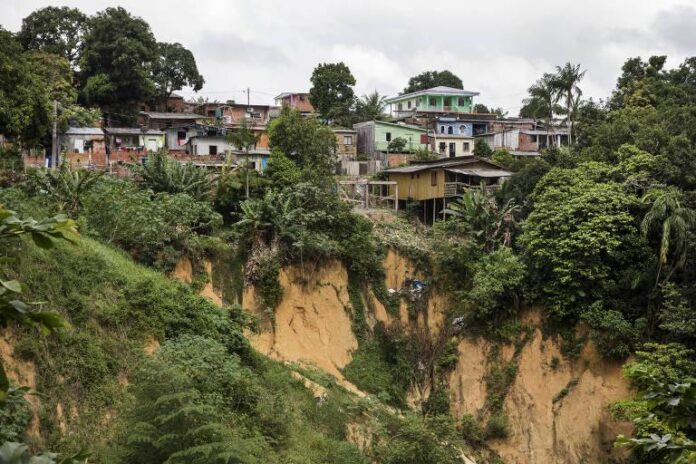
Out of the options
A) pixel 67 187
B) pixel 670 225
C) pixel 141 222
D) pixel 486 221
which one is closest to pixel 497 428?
pixel 486 221

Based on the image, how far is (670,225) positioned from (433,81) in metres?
44.4

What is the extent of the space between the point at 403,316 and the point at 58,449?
15393 mm

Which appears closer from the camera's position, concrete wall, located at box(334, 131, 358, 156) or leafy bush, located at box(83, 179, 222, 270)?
leafy bush, located at box(83, 179, 222, 270)

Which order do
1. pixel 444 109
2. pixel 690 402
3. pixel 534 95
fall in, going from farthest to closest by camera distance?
pixel 444 109 → pixel 534 95 → pixel 690 402

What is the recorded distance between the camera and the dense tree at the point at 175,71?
47.8m

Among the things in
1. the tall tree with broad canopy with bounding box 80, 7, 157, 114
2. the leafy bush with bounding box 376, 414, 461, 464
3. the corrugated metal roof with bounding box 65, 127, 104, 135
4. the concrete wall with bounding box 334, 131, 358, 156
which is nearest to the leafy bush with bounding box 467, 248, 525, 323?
the leafy bush with bounding box 376, 414, 461, 464

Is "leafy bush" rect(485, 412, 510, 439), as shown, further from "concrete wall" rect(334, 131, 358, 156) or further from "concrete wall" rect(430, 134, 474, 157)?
"concrete wall" rect(430, 134, 474, 157)

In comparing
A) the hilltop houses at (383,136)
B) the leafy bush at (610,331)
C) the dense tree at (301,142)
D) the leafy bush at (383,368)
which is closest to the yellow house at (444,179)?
the dense tree at (301,142)

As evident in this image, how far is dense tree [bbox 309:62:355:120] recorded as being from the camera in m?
45.6

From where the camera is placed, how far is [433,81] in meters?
64.1

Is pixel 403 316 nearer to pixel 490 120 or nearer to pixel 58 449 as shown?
pixel 58 449

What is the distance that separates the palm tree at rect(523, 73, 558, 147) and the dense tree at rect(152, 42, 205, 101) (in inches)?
850

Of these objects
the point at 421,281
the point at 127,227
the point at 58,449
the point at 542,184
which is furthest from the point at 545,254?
the point at 58,449

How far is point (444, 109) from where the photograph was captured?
52.4 m
